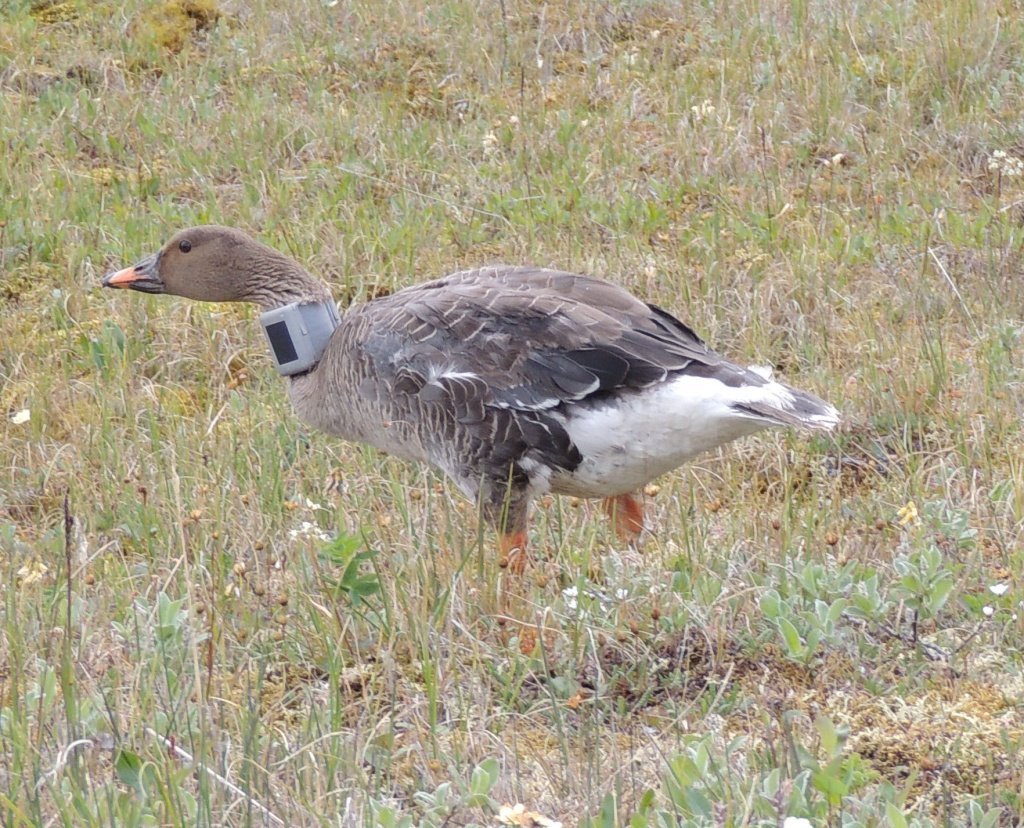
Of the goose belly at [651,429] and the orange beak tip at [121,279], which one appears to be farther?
the orange beak tip at [121,279]

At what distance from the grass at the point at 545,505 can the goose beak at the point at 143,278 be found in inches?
21.8

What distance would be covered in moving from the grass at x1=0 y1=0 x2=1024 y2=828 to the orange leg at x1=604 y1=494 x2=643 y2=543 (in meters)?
0.08

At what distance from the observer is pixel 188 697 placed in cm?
370

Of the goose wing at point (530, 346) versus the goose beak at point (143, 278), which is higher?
the goose wing at point (530, 346)

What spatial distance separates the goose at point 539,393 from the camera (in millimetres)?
5105

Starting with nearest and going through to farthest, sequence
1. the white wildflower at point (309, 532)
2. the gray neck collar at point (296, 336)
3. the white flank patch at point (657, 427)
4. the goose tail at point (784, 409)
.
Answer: the white wildflower at point (309, 532), the goose tail at point (784, 409), the white flank patch at point (657, 427), the gray neck collar at point (296, 336)

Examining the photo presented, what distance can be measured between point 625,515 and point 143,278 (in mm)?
2507

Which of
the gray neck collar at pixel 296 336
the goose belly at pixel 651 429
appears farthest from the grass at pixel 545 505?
the gray neck collar at pixel 296 336

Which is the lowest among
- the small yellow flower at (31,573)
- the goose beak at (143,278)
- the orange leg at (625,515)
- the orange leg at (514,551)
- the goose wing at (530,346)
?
the orange leg at (625,515)

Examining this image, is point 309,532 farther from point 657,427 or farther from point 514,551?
point 657,427

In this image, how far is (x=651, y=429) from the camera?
16.9 feet

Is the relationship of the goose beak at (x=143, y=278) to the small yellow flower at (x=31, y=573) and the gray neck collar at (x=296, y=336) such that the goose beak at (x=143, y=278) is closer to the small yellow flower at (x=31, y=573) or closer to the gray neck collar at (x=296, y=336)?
the gray neck collar at (x=296, y=336)

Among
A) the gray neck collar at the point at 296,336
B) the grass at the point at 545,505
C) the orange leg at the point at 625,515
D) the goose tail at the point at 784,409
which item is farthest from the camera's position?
the gray neck collar at the point at 296,336

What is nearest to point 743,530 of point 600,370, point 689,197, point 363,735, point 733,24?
point 600,370
